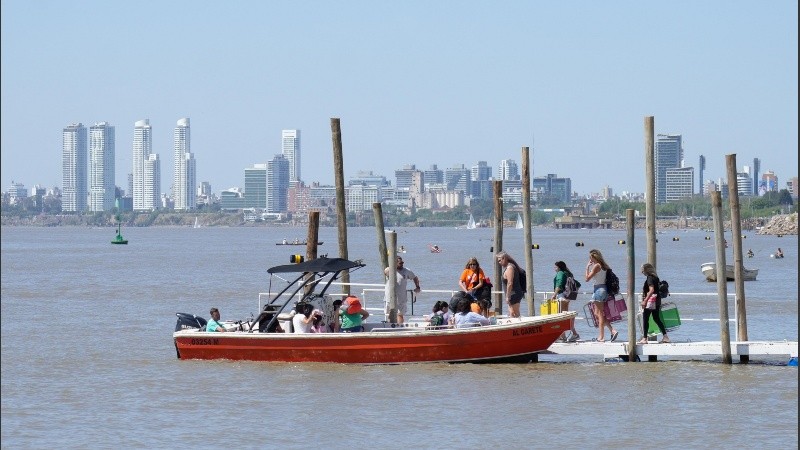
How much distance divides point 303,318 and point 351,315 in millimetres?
→ 859

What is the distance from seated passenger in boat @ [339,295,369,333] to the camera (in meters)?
25.6

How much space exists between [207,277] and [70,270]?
1575cm

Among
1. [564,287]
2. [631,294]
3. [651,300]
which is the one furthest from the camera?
[564,287]

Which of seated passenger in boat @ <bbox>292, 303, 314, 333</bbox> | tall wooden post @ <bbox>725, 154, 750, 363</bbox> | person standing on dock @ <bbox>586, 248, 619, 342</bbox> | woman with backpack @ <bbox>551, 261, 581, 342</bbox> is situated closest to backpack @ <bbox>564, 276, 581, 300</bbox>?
woman with backpack @ <bbox>551, 261, 581, 342</bbox>

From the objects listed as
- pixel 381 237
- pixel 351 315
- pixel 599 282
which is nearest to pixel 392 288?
pixel 351 315

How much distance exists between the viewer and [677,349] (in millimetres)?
25125

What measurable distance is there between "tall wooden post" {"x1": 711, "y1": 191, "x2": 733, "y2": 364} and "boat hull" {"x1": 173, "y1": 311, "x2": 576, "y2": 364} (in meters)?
2.55

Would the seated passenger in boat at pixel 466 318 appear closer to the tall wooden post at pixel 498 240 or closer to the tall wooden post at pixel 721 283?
the tall wooden post at pixel 498 240

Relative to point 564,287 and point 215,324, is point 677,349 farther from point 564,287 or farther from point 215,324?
point 215,324

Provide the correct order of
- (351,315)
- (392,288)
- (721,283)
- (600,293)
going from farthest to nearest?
(392,288), (351,315), (600,293), (721,283)

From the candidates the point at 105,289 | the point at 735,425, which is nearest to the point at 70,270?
the point at 105,289

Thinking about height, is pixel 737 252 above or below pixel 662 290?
above

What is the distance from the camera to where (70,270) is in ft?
287

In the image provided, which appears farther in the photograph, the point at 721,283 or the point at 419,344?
the point at 419,344
